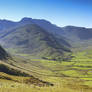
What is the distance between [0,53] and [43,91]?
123 meters

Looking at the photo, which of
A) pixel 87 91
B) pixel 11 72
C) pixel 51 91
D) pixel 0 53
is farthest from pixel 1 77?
pixel 0 53

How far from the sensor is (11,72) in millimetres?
82812

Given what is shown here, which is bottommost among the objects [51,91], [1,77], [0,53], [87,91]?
[87,91]

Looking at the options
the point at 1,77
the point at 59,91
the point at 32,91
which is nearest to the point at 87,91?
the point at 59,91

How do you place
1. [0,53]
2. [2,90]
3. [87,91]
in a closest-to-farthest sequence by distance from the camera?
[2,90] < [87,91] < [0,53]

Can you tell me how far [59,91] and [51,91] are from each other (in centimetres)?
364

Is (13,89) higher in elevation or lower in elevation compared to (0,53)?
lower

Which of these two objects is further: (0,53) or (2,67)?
(0,53)

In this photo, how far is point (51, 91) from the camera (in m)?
56.6

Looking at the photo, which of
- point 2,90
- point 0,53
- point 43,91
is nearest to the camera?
point 2,90

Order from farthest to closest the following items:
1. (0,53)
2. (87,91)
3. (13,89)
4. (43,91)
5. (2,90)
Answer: (0,53) < (87,91) < (43,91) < (13,89) < (2,90)

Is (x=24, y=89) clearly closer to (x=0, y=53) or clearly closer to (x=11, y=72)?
(x=11, y=72)

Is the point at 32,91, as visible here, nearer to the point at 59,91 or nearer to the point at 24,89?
the point at 24,89

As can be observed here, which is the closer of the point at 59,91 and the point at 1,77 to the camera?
the point at 59,91
